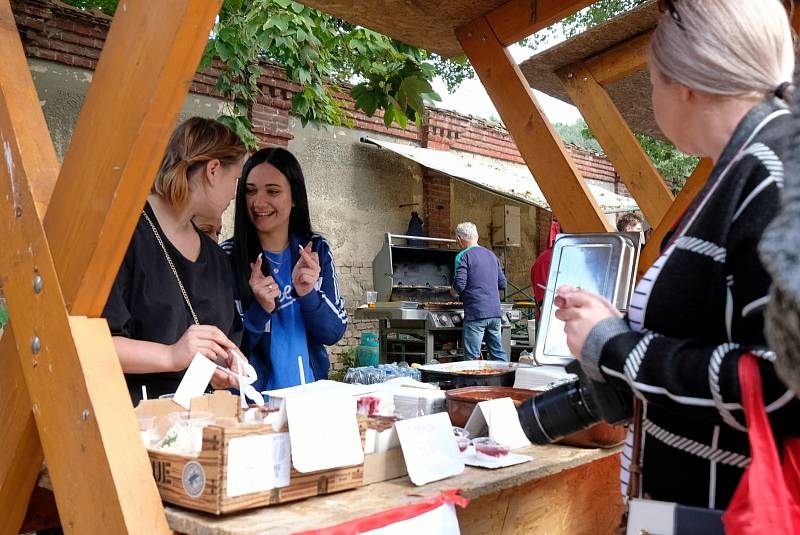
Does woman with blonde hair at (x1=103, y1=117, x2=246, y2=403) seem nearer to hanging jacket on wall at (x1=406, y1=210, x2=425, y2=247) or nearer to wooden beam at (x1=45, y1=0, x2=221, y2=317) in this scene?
wooden beam at (x1=45, y1=0, x2=221, y2=317)

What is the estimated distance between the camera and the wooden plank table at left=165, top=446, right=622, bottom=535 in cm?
136

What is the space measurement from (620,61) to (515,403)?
222cm

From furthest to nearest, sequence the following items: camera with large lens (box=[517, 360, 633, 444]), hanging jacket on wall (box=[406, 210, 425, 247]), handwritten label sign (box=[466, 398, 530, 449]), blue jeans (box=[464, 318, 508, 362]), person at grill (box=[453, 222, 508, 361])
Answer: hanging jacket on wall (box=[406, 210, 425, 247])
blue jeans (box=[464, 318, 508, 362])
person at grill (box=[453, 222, 508, 361])
handwritten label sign (box=[466, 398, 530, 449])
camera with large lens (box=[517, 360, 633, 444])

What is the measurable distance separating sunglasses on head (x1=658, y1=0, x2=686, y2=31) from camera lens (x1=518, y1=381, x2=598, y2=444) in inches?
27.0

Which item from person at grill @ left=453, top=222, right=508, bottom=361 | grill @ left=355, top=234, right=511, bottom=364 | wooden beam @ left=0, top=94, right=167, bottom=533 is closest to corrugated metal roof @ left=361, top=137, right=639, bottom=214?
grill @ left=355, top=234, right=511, bottom=364

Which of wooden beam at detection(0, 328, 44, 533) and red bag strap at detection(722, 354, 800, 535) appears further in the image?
wooden beam at detection(0, 328, 44, 533)

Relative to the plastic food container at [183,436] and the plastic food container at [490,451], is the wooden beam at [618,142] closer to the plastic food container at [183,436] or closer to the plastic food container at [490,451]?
the plastic food container at [490,451]

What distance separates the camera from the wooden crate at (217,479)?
1.34m

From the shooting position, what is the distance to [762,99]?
1.17 metres

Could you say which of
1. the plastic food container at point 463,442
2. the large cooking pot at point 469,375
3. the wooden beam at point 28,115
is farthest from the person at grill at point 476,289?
the wooden beam at point 28,115

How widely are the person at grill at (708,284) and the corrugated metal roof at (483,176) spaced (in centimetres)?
859

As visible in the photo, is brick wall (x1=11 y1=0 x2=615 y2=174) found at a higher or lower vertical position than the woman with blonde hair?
higher

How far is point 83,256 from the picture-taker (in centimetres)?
150

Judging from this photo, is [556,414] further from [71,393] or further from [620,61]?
[620,61]
